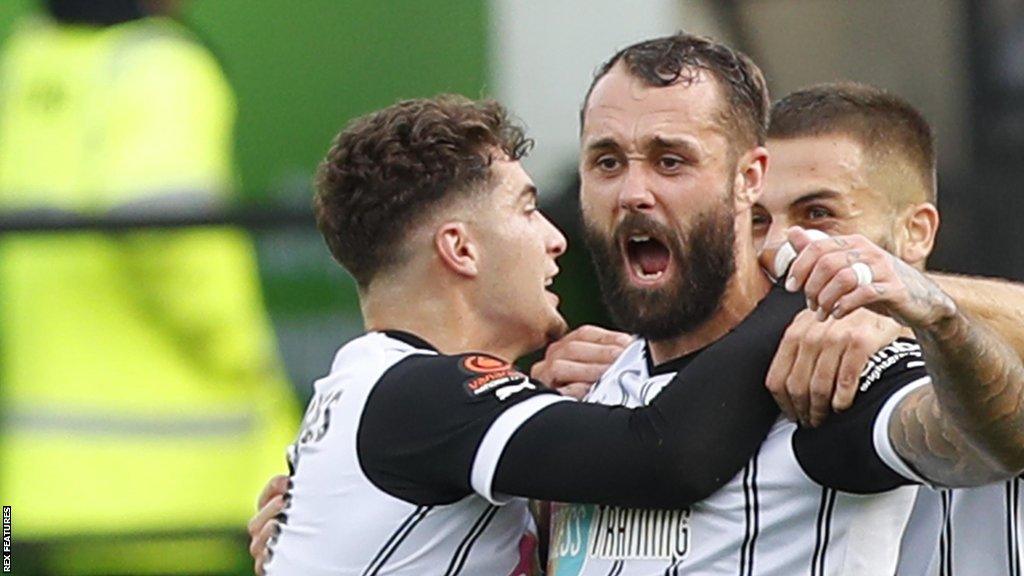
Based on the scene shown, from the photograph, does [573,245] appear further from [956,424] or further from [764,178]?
[956,424]

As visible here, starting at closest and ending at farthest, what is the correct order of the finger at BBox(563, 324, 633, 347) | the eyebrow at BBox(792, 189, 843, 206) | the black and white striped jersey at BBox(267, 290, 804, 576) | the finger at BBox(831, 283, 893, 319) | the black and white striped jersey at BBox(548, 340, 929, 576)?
the finger at BBox(831, 283, 893, 319)
the black and white striped jersey at BBox(548, 340, 929, 576)
the black and white striped jersey at BBox(267, 290, 804, 576)
the eyebrow at BBox(792, 189, 843, 206)
the finger at BBox(563, 324, 633, 347)

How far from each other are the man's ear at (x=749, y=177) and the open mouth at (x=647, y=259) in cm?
11

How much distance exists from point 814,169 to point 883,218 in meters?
0.12

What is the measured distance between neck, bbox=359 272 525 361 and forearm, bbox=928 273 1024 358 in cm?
66

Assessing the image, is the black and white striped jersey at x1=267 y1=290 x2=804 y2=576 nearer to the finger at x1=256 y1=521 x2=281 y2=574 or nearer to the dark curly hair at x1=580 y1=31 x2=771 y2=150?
the finger at x1=256 y1=521 x2=281 y2=574

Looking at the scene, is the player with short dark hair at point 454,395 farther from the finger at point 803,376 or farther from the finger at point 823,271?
the finger at point 823,271

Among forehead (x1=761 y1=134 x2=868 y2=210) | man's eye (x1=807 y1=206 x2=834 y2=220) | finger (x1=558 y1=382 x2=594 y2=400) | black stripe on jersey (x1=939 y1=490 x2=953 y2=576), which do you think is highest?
forehead (x1=761 y1=134 x2=868 y2=210)

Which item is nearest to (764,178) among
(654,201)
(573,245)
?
(654,201)

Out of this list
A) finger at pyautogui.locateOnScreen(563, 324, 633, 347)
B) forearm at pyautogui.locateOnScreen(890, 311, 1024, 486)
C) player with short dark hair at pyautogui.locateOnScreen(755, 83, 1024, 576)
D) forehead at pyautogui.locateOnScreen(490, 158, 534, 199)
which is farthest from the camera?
finger at pyautogui.locateOnScreen(563, 324, 633, 347)

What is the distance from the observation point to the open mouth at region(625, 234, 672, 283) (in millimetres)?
3312

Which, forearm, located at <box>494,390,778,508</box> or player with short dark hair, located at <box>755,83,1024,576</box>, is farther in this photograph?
player with short dark hair, located at <box>755,83,1024,576</box>

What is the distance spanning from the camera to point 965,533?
3299 millimetres

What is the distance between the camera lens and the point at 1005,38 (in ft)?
20.1

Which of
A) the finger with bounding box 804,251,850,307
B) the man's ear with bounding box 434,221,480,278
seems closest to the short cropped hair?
the man's ear with bounding box 434,221,480,278
